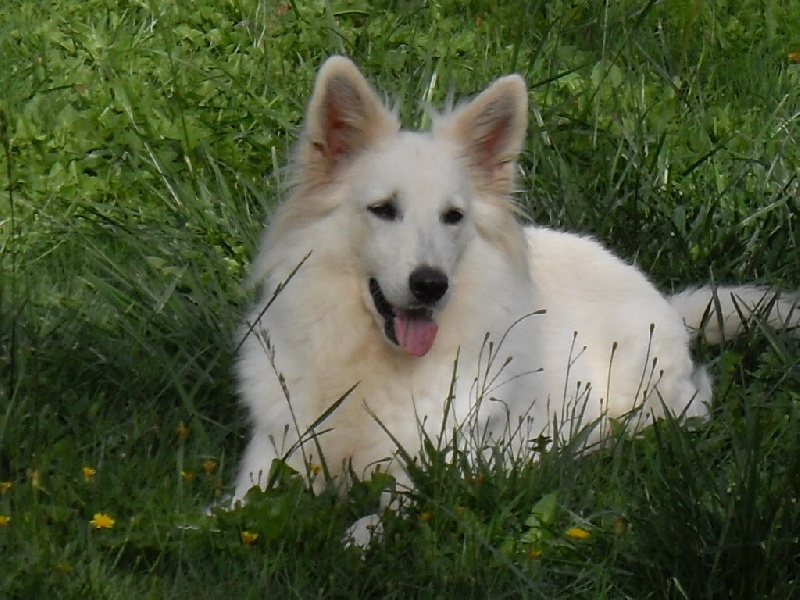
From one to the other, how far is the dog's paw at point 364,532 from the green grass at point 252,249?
0.14ft

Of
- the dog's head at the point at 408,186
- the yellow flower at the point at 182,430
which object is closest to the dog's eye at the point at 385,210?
the dog's head at the point at 408,186

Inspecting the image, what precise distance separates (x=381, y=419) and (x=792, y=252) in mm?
2172

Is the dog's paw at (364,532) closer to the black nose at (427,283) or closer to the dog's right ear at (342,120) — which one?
the black nose at (427,283)

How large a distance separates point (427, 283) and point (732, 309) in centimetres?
169

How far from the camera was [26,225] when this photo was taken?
571cm

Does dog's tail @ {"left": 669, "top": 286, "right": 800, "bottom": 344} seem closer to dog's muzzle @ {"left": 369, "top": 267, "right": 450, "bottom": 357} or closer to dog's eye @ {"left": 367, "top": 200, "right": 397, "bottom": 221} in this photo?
dog's muzzle @ {"left": 369, "top": 267, "right": 450, "bottom": 357}

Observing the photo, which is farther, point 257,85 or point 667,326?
point 257,85

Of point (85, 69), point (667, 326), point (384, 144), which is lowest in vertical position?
point (667, 326)

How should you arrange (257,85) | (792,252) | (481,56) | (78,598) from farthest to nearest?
(481,56) < (257,85) < (792,252) < (78,598)

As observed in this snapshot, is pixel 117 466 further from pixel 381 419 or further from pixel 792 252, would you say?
pixel 792 252

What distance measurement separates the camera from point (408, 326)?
13.5 feet

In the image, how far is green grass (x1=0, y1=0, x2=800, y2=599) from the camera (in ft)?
11.0

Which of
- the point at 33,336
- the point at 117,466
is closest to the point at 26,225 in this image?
the point at 33,336

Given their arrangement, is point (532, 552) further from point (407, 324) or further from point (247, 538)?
point (407, 324)
